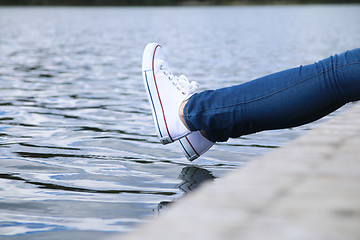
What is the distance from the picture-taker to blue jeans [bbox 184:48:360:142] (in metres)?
2.27

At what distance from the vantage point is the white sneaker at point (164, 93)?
272 centimetres

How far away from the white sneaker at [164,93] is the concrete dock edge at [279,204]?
110 cm

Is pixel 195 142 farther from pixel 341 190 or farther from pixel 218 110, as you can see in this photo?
pixel 341 190

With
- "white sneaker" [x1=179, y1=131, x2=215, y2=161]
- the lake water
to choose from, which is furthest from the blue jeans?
the lake water

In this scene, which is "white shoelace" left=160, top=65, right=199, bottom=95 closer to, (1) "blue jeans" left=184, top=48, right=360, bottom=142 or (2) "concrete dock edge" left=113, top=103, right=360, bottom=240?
(1) "blue jeans" left=184, top=48, right=360, bottom=142

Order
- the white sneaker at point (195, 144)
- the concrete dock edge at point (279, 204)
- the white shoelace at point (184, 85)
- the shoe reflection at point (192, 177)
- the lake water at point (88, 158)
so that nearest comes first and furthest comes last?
the concrete dock edge at point (279, 204)
the lake water at point (88, 158)
the white shoelace at point (184, 85)
the white sneaker at point (195, 144)
the shoe reflection at point (192, 177)

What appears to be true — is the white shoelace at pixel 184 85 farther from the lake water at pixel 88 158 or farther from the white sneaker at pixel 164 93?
the lake water at pixel 88 158

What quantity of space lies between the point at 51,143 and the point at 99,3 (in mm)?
99966

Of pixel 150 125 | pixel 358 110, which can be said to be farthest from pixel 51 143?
pixel 358 110

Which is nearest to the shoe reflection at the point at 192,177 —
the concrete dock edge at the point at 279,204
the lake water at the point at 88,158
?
the lake water at the point at 88,158

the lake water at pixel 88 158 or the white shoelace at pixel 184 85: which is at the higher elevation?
the white shoelace at pixel 184 85

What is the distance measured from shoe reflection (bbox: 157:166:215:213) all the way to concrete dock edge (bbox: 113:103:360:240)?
5.25 feet

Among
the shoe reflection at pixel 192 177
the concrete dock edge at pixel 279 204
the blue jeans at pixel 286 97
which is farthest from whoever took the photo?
the shoe reflection at pixel 192 177

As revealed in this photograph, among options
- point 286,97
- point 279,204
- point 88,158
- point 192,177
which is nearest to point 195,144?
point 192,177
